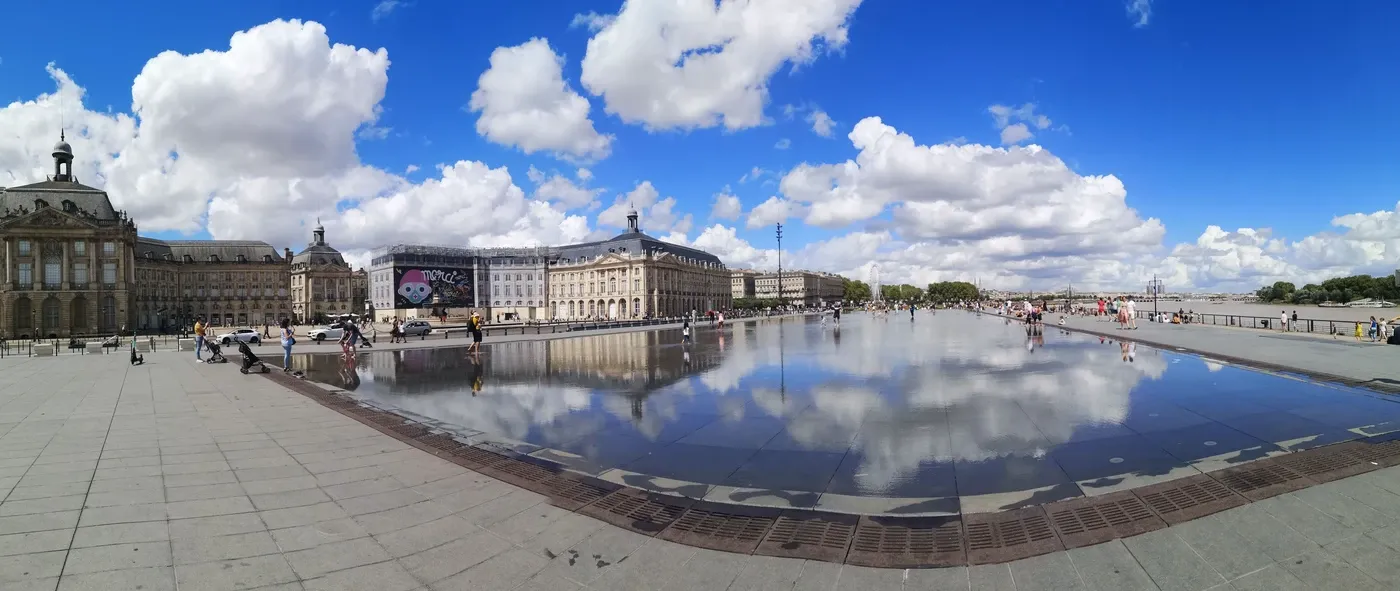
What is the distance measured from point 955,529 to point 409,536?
15.2 feet

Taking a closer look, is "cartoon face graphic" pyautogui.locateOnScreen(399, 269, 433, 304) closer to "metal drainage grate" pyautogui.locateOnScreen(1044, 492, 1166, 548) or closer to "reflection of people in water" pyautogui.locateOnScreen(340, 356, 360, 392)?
"reflection of people in water" pyautogui.locateOnScreen(340, 356, 360, 392)

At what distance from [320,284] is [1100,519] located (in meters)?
151

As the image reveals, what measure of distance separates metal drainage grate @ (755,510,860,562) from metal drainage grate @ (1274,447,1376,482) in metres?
4.81

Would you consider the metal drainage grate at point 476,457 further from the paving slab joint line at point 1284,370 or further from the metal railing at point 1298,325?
the metal railing at point 1298,325

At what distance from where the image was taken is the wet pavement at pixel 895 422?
21.5ft

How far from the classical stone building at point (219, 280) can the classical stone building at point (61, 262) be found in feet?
109

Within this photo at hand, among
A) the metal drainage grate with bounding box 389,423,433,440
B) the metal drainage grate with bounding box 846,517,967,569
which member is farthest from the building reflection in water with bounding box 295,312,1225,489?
the metal drainage grate with bounding box 846,517,967,569

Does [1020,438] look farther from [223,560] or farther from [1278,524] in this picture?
[223,560]

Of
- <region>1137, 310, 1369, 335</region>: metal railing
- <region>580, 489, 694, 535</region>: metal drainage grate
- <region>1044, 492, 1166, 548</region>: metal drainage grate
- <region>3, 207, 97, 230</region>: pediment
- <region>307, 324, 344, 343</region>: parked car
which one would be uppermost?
<region>3, 207, 97, 230</region>: pediment

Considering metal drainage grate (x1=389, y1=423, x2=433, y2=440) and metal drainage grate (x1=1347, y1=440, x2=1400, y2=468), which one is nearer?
metal drainage grate (x1=1347, y1=440, x2=1400, y2=468)

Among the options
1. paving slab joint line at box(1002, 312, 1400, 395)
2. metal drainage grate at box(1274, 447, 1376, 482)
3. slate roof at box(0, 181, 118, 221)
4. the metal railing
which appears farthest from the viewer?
slate roof at box(0, 181, 118, 221)

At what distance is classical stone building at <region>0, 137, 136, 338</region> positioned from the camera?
69312 millimetres

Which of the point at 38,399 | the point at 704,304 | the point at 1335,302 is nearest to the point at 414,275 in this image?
the point at 704,304

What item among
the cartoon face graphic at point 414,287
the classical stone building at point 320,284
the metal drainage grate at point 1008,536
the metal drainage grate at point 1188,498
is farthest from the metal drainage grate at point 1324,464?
the classical stone building at point 320,284
